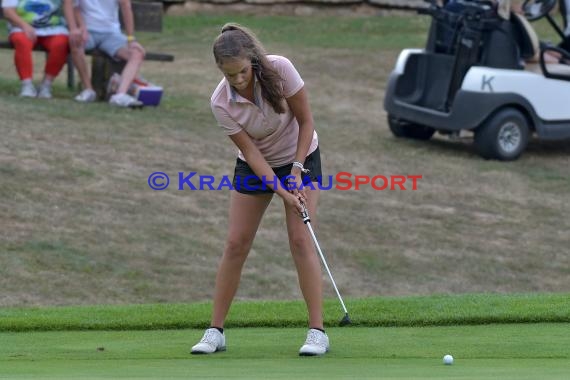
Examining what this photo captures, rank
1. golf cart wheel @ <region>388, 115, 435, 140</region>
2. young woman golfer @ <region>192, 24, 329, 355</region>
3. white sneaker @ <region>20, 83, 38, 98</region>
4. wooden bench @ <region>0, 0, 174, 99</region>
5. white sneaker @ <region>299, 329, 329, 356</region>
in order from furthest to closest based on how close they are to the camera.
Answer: golf cart wheel @ <region>388, 115, 435, 140</region>, wooden bench @ <region>0, 0, 174, 99</region>, white sneaker @ <region>20, 83, 38, 98</region>, white sneaker @ <region>299, 329, 329, 356</region>, young woman golfer @ <region>192, 24, 329, 355</region>

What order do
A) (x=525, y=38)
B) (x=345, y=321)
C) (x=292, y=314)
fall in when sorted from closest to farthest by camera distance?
(x=345, y=321) → (x=292, y=314) → (x=525, y=38)

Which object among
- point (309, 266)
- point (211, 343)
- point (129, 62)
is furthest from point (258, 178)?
point (129, 62)

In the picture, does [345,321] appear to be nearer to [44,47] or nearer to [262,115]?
[262,115]

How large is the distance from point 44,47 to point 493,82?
507 centimetres

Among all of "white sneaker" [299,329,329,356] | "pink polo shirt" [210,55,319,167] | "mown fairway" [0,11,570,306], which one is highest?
"pink polo shirt" [210,55,319,167]

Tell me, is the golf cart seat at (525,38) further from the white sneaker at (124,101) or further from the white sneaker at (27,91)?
the white sneaker at (27,91)

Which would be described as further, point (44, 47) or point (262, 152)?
point (44, 47)

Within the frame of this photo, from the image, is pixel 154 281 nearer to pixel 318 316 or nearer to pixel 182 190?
pixel 182 190

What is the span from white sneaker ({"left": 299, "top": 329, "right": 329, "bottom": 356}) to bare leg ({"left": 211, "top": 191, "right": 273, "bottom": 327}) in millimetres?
489

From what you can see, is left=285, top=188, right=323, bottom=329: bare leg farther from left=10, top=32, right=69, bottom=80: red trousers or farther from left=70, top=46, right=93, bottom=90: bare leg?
left=70, top=46, right=93, bottom=90: bare leg

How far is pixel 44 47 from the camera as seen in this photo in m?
15.4

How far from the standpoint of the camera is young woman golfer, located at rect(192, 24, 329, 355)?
637cm

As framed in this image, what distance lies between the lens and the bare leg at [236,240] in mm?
6699

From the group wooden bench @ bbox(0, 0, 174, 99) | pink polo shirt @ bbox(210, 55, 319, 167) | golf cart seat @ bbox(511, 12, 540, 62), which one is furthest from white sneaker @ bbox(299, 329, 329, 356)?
wooden bench @ bbox(0, 0, 174, 99)
